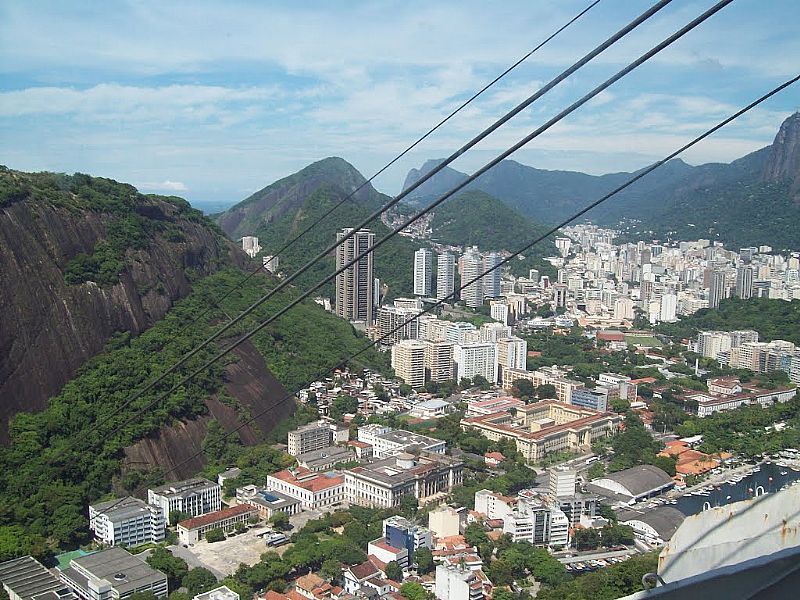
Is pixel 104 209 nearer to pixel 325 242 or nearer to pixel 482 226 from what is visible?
pixel 325 242

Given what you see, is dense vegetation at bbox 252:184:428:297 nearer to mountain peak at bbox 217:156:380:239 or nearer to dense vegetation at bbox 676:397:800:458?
mountain peak at bbox 217:156:380:239

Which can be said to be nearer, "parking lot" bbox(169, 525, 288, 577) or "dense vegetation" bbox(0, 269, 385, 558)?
"parking lot" bbox(169, 525, 288, 577)

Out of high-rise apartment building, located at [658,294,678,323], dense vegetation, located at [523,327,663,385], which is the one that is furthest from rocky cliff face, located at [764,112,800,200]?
dense vegetation, located at [523,327,663,385]

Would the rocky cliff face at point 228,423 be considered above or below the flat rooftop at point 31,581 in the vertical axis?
above

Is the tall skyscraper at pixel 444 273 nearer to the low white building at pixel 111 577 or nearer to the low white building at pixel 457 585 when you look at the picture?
the low white building at pixel 457 585

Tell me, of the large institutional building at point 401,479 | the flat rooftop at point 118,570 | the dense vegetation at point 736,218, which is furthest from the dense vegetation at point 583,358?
the dense vegetation at point 736,218

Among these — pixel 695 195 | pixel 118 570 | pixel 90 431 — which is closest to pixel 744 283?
pixel 118 570
